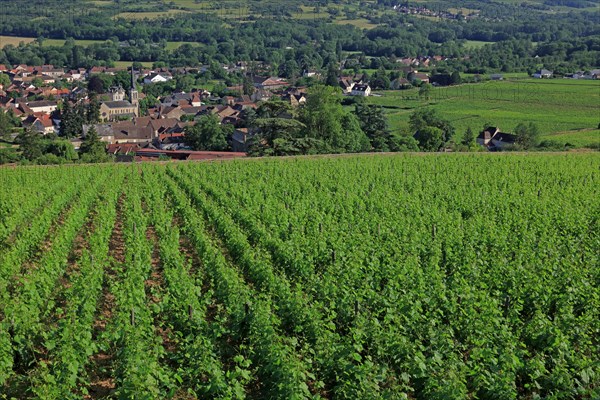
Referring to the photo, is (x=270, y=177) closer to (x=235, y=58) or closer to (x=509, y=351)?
(x=509, y=351)

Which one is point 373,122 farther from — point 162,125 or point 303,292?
point 303,292

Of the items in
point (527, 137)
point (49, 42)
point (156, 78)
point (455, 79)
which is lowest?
point (49, 42)

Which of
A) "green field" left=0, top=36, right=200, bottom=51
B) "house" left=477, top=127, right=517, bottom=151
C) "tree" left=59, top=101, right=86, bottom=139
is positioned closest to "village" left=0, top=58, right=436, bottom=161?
"tree" left=59, top=101, right=86, bottom=139

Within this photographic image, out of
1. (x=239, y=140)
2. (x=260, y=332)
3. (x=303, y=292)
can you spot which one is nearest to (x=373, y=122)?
(x=239, y=140)

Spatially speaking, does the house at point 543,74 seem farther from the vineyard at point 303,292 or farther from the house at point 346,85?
the vineyard at point 303,292

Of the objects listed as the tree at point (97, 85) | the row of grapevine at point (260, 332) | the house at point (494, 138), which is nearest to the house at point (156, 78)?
the tree at point (97, 85)
